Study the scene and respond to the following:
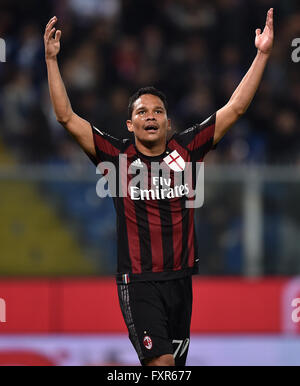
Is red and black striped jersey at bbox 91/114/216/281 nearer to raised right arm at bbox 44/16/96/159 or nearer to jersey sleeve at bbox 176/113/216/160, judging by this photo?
jersey sleeve at bbox 176/113/216/160

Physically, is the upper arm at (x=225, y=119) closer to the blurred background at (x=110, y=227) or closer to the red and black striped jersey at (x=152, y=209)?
the red and black striped jersey at (x=152, y=209)

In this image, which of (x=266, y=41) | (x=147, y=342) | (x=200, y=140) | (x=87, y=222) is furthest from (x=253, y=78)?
(x=87, y=222)

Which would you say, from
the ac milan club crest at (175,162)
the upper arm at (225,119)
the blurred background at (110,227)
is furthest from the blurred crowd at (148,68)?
the ac milan club crest at (175,162)

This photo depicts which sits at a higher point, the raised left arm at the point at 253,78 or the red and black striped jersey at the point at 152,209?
the raised left arm at the point at 253,78

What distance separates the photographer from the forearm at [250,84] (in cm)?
579

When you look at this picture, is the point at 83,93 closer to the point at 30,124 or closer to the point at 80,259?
the point at 30,124

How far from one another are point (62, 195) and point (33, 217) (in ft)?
1.29

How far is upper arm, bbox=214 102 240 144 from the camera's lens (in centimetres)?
589

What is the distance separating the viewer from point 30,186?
9.87 m

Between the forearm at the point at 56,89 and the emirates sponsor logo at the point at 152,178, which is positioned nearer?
the forearm at the point at 56,89

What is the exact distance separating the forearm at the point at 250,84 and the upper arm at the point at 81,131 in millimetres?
923

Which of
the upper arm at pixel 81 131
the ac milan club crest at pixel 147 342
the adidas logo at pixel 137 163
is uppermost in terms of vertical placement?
the upper arm at pixel 81 131

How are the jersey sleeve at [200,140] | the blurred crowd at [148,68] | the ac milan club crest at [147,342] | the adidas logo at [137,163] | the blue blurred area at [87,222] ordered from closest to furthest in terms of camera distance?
1. the ac milan club crest at [147,342]
2. the adidas logo at [137,163]
3. the jersey sleeve at [200,140]
4. the blue blurred area at [87,222]
5. the blurred crowd at [148,68]
